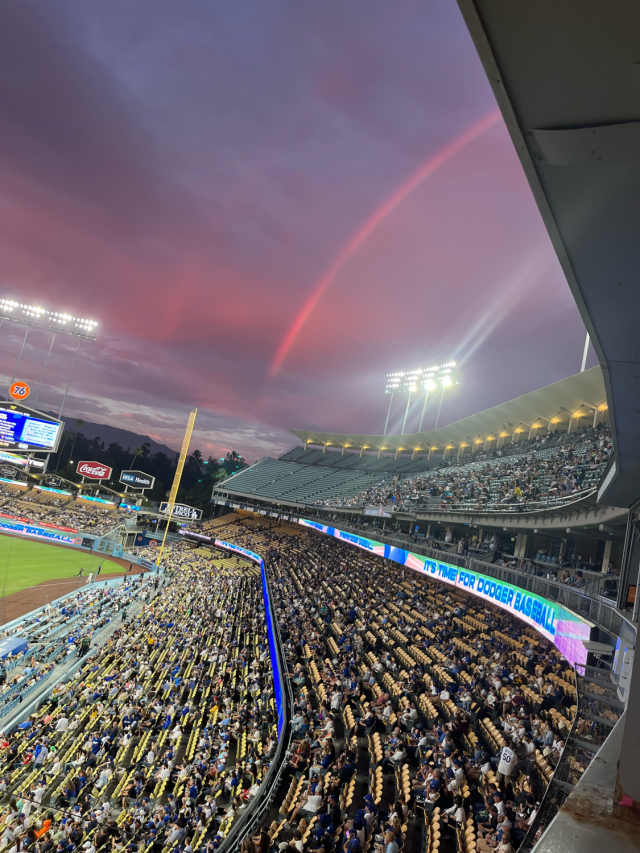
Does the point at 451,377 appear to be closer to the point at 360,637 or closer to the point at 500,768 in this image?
the point at 360,637

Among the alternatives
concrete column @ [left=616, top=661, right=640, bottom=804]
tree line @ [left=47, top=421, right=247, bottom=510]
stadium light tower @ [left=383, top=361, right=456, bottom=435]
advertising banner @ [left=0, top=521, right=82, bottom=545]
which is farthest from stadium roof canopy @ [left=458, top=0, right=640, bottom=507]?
tree line @ [left=47, top=421, right=247, bottom=510]

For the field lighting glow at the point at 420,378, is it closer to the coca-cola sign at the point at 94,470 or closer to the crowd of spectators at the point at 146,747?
the crowd of spectators at the point at 146,747

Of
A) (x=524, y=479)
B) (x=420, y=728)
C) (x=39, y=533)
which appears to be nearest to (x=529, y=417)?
(x=524, y=479)

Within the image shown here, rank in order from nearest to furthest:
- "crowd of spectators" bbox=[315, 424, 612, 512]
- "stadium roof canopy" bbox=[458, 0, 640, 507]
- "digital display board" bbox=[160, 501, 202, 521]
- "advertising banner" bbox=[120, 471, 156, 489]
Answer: "stadium roof canopy" bbox=[458, 0, 640, 507], "crowd of spectators" bbox=[315, 424, 612, 512], "digital display board" bbox=[160, 501, 202, 521], "advertising banner" bbox=[120, 471, 156, 489]

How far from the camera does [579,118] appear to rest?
2.28 metres

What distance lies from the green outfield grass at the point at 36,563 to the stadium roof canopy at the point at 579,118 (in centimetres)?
3587

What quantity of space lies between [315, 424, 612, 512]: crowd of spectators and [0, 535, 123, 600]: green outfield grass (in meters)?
24.9

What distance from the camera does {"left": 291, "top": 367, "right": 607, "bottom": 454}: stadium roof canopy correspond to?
27578mm

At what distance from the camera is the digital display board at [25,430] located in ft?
146

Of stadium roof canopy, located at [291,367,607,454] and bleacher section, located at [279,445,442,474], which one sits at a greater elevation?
stadium roof canopy, located at [291,367,607,454]

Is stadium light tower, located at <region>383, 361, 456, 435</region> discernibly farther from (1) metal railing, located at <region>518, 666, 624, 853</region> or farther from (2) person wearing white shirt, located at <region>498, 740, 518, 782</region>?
(2) person wearing white shirt, located at <region>498, 740, 518, 782</region>

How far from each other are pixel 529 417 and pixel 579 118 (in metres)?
35.7

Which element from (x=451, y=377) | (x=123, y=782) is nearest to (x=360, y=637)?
(x=123, y=782)

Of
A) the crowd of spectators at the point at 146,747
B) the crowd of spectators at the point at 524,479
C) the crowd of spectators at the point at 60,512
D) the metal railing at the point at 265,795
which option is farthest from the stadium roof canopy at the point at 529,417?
the crowd of spectators at the point at 60,512
